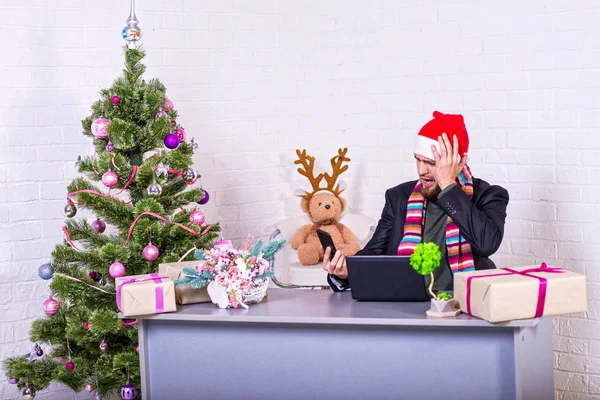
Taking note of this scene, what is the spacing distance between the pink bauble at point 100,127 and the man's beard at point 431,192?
1.24 meters

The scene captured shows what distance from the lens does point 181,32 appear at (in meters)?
4.06

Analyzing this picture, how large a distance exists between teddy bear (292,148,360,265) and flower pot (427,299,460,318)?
1.74 meters

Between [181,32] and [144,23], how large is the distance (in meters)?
0.20

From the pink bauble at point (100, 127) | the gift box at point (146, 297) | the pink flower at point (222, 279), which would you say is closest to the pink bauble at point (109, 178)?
the pink bauble at point (100, 127)

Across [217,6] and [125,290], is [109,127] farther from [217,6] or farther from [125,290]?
[217,6]

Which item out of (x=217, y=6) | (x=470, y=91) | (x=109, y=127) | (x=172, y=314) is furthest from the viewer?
(x=217, y=6)

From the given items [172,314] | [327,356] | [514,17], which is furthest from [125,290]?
[514,17]

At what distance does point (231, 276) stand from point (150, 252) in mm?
711

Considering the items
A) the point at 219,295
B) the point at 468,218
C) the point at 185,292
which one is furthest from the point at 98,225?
the point at 468,218

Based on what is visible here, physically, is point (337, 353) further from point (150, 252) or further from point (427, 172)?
point (150, 252)

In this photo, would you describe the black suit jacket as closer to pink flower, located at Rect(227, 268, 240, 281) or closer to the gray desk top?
the gray desk top

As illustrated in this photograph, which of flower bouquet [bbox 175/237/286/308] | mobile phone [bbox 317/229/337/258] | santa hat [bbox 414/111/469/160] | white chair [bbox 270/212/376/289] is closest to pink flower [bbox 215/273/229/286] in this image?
flower bouquet [bbox 175/237/286/308]

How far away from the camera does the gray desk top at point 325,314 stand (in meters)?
2.23

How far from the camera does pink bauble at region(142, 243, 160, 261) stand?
10.2 ft
